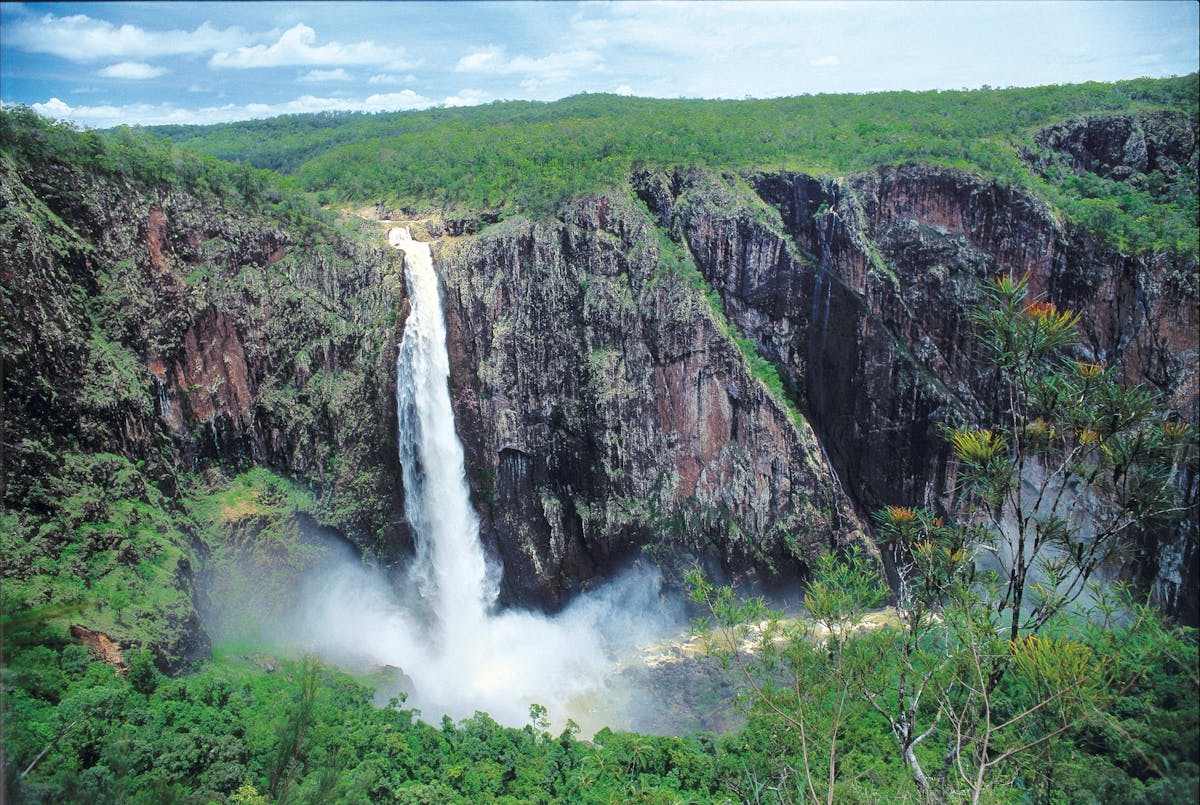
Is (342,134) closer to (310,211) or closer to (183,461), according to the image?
(310,211)

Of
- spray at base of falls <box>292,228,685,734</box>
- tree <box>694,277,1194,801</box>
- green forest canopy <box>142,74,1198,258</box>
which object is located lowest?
spray at base of falls <box>292,228,685,734</box>

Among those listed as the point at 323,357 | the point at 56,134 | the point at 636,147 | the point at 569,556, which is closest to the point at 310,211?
the point at 323,357

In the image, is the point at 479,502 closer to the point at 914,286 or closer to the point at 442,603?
the point at 442,603

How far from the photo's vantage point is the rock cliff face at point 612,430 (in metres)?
25.7

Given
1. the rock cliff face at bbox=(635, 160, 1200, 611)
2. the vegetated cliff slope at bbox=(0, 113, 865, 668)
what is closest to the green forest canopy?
the rock cliff face at bbox=(635, 160, 1200, 611)

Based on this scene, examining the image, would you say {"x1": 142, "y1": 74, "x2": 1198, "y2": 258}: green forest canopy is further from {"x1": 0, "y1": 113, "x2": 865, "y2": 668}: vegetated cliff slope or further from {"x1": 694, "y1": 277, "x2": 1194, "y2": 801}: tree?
{"x1": 694, "y1": 277, "x2": 1194, "y2": 801}: tree

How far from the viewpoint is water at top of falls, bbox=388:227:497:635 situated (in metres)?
24.5

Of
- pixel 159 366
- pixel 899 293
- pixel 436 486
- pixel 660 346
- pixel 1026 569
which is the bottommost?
pixel 436 486

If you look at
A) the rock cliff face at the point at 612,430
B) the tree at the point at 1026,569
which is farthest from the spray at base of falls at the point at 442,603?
the tree at the point at 1026,569

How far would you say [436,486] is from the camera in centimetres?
2477

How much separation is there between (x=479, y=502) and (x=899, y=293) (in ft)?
53.5

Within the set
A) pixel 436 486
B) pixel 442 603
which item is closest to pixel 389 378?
pixel 436 486

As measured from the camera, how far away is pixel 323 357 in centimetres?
2491

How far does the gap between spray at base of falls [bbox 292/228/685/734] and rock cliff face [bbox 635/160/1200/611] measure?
30.7 feet
